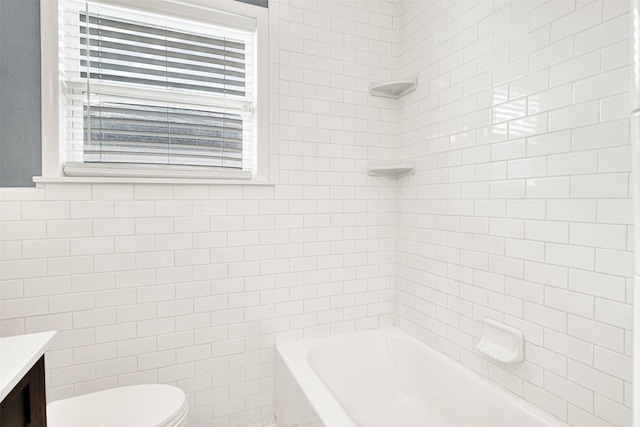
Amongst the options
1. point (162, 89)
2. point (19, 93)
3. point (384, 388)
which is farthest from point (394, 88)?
point (19, 93)

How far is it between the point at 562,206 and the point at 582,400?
724 mm

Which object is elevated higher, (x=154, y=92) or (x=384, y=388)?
(x=154, y=92)

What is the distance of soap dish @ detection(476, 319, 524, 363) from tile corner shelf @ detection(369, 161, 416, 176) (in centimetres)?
97

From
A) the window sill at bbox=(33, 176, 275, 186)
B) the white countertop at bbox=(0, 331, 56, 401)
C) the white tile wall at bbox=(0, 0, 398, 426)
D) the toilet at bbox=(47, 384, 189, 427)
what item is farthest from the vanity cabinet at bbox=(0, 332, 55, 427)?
the window sill at bbox=(33, 176, 275, 186)

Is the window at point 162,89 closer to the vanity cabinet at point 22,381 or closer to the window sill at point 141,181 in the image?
the window sill at point 141,181

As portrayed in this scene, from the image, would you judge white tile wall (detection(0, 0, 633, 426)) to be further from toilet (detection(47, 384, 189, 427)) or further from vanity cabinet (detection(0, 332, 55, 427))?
vanity cabinet (detection(0, 332, 55, 427))

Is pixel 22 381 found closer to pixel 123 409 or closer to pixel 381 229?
pixel 123 409

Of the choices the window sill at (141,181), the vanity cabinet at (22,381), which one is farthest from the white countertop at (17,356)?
the window sill at (141,181)

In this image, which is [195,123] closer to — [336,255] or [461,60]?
[336,255]

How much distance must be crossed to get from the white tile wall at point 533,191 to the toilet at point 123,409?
1420 millimetres

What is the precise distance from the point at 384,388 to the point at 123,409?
4.50ft

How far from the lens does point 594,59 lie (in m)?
1.24

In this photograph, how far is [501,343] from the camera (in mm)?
1600

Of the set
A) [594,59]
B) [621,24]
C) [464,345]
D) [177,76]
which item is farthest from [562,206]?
[177,76]
